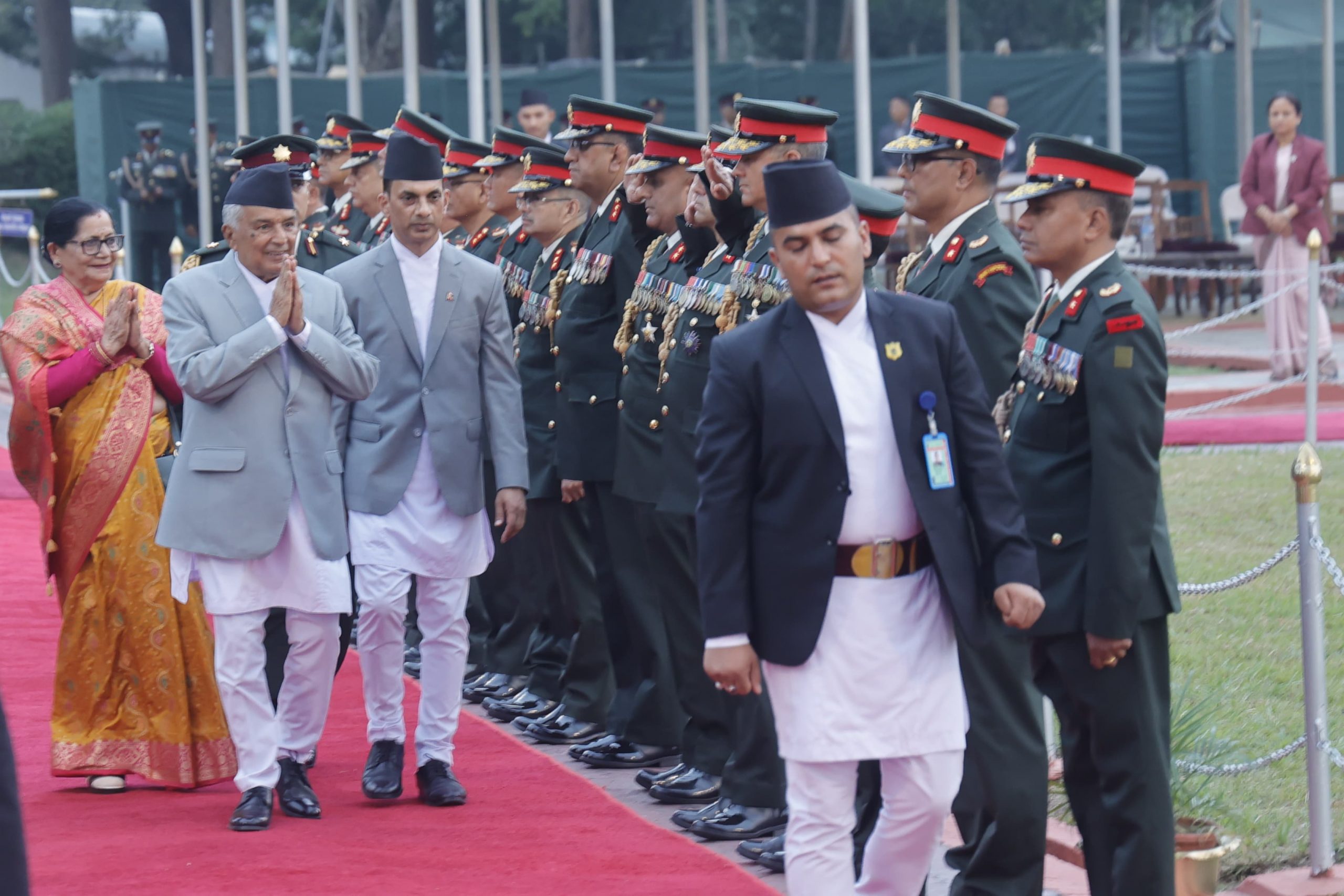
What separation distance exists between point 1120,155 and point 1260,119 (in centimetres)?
2205

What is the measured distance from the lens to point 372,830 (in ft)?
17.3

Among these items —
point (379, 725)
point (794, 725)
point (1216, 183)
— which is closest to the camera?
point (794, 725)

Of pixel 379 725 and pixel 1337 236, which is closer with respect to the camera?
pixel 379 725

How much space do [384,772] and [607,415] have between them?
139 cm

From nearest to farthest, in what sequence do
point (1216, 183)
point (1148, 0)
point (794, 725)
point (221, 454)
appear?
point (794, 725)
point (221, 454)
point (1216, 183)
point (1148, 0)

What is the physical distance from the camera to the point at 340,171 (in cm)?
952

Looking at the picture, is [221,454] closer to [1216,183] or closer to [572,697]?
[572,697]

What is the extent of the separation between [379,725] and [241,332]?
125cm

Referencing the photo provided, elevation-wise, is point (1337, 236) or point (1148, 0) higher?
point (1148, 0)

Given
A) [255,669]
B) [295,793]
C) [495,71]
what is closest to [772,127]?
[255,669]

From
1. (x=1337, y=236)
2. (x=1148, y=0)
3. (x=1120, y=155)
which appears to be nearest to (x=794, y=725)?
(x=1120, y=155)

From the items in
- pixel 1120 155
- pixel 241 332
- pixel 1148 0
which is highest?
pixel 1148 0

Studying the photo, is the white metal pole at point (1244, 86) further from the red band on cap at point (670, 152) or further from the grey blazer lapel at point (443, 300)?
the grey blazer lapel at point (443, 300)

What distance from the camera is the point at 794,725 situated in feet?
12.4
